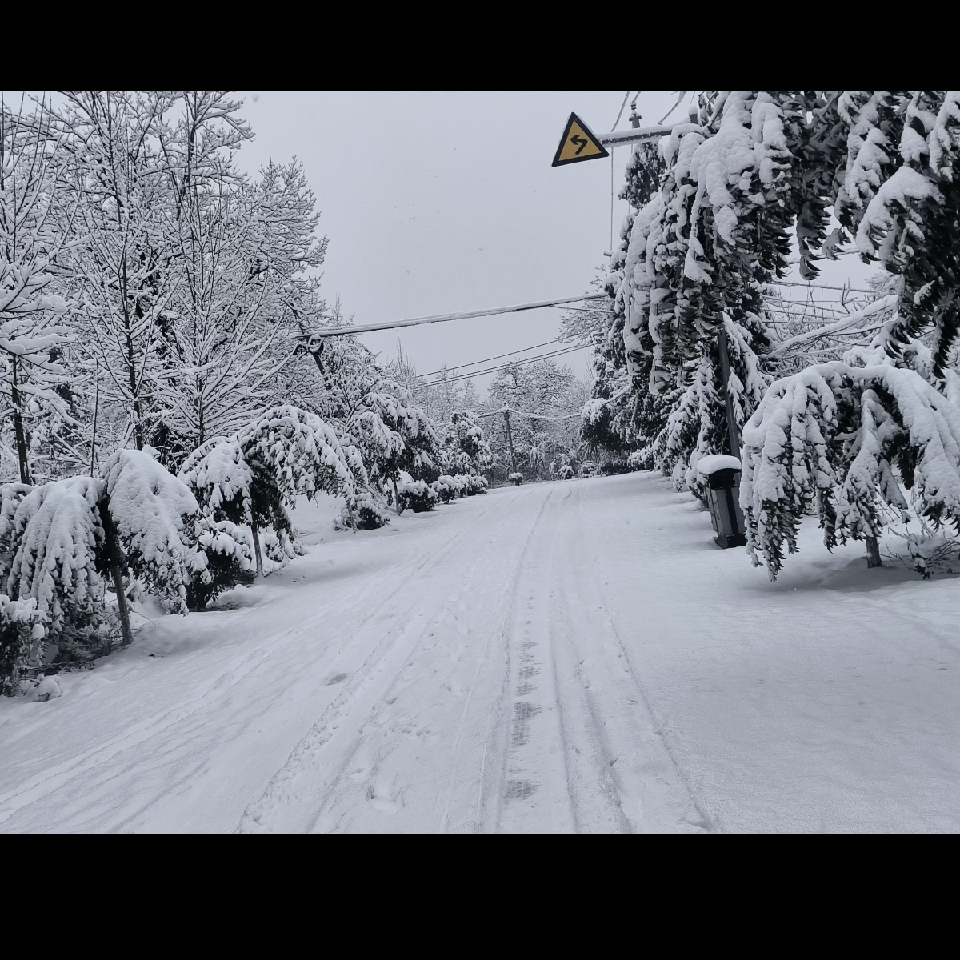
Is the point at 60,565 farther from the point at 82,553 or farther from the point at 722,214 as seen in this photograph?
the point at 722,214

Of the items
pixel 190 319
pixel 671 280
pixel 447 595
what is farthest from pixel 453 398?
pixel 671 280

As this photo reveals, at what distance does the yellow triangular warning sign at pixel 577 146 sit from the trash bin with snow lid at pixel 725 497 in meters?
6.68

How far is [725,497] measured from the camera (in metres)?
10.4

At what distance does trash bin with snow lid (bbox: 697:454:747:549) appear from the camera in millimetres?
10211

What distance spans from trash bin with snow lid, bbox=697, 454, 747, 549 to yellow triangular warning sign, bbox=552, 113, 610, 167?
21.9 ft

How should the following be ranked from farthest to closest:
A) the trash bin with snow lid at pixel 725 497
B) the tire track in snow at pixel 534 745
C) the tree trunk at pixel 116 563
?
the trash bin with snow lid at pixel 725 497
the tree trunk at pixel 116 563
the tire track in snow at pixel 534 745

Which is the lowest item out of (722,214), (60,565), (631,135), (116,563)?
(116,563)

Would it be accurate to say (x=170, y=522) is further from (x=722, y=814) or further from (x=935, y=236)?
(x=935, y=236)

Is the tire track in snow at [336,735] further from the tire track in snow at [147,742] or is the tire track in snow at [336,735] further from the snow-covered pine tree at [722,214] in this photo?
the snow-covered pine tree at [722,214]

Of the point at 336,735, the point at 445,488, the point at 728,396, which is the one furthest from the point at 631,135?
the point at 445,488

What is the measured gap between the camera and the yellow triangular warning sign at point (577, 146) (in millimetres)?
4312

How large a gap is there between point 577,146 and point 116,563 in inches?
245

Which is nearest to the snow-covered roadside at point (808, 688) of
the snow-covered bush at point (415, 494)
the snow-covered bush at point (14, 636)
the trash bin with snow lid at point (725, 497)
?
the trash bin with snow lid at point (725, 497)
